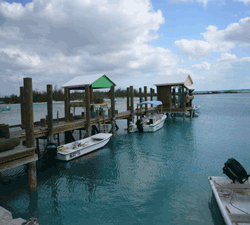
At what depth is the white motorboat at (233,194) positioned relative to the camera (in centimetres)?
650

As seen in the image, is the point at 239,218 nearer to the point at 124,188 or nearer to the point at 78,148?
the point at 124,188

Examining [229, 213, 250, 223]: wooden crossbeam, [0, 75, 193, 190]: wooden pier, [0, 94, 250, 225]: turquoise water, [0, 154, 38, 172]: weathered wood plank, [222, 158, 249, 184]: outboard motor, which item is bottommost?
[0, 94, 250, 225]: turquoise water

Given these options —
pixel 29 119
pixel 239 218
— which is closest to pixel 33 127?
pixel 29 119

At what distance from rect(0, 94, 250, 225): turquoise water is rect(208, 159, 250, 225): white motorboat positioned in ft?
3.34

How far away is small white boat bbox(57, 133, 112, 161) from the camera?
14.3 m

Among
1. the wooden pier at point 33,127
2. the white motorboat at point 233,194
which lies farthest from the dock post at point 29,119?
the white motorboat at point 233,194

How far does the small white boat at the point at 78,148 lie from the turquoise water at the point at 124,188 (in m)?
0.48

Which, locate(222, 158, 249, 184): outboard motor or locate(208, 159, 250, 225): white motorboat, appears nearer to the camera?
locate(208, 159, 250, 225): white motorboat

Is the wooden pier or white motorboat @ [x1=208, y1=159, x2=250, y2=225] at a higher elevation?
the wooden pier

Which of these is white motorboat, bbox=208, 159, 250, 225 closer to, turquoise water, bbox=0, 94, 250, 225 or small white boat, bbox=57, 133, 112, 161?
turquoise water, bbox=0, 94, 250, 225

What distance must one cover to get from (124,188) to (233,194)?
5261mm

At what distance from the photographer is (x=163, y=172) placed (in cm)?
1244

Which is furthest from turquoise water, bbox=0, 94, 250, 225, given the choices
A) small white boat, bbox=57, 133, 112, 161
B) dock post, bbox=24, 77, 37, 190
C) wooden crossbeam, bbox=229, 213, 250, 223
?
wooden crossbeam, bbox=229, 213, 250, 223

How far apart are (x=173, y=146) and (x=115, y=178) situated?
30.1 ft
